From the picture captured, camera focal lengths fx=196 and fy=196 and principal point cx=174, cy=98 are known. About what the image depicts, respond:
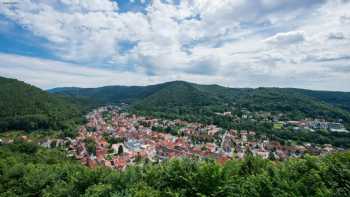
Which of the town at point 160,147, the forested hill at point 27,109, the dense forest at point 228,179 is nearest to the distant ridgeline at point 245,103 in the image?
the town at point 160,147

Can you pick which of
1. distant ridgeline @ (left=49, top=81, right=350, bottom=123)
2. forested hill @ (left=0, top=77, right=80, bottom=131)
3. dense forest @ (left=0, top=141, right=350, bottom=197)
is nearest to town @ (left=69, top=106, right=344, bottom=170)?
forested hill @ (left=0, top=77, right=80, bottom=131)

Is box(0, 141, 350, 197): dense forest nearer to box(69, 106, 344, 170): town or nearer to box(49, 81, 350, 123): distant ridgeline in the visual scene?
box(69, 106, 344, 170): town

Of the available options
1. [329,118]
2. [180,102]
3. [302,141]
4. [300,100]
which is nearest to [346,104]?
[300,100]

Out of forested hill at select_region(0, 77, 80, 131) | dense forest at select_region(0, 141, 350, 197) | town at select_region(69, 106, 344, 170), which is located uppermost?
dense forest at select_region(0, 141, 350, 197)

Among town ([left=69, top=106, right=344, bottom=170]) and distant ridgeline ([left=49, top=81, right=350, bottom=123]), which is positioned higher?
distant ridgeline ([left=49, top=81, right=350, bottom=123])

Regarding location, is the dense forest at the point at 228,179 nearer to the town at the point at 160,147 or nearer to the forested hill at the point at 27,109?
the town at the point at 160,147

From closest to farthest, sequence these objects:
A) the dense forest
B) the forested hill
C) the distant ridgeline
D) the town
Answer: the dense forest → the town → the forested hill → the distant ridgeline

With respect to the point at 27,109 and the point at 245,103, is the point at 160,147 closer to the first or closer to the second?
the point at 27,109

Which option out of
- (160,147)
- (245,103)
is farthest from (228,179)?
(245,103)

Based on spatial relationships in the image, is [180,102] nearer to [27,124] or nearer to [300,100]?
[300,100]
